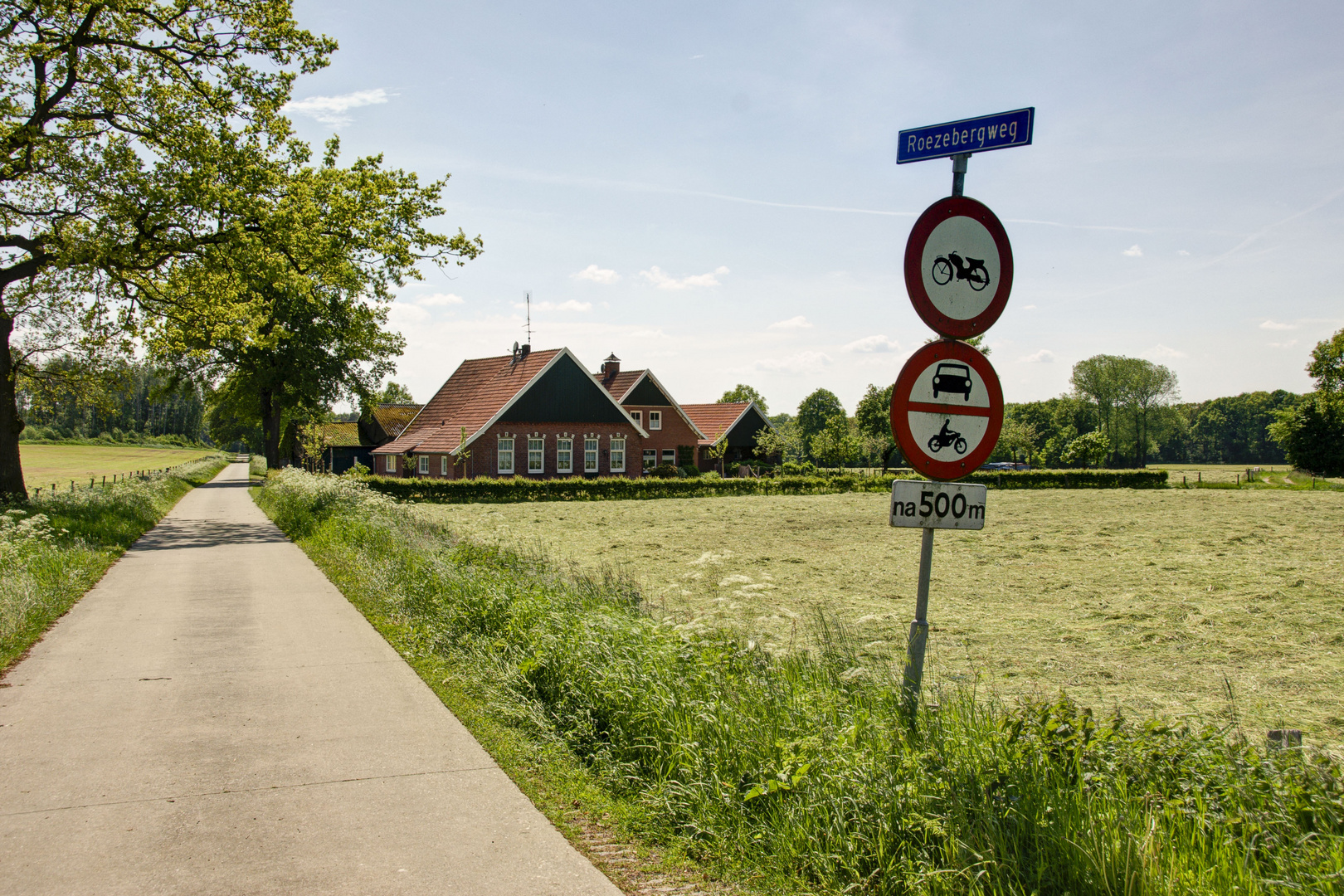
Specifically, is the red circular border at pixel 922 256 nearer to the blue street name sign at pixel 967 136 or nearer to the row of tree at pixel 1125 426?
the blue street name sign at pixel 967 136

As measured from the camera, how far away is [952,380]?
405 centimetres

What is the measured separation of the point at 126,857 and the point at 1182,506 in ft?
123

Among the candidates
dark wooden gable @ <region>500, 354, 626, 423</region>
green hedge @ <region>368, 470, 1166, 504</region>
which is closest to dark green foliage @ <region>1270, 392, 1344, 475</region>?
green hedge @ <region>368, 470, 1166, 504</region>

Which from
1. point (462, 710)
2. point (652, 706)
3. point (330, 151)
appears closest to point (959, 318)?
point (652, 706)

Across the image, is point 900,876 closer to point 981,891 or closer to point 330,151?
point 981,891

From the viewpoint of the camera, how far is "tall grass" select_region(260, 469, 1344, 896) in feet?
10.3

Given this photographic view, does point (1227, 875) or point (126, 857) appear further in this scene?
point (126, 857)

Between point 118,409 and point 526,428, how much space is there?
68.6 ft

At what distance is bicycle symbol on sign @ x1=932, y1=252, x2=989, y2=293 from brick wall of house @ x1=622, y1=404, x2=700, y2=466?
51.7m

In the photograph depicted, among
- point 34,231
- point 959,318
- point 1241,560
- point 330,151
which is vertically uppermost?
point 330,151

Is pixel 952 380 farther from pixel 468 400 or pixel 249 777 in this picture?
pixel 468 400

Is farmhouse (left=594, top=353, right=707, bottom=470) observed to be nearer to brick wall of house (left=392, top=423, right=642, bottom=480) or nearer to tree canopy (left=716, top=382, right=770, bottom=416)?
brick wall of house (left=392, top=423, right=642, bottom=480)

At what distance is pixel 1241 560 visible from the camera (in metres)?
16.8

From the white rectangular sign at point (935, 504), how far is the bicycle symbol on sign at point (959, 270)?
100cm
